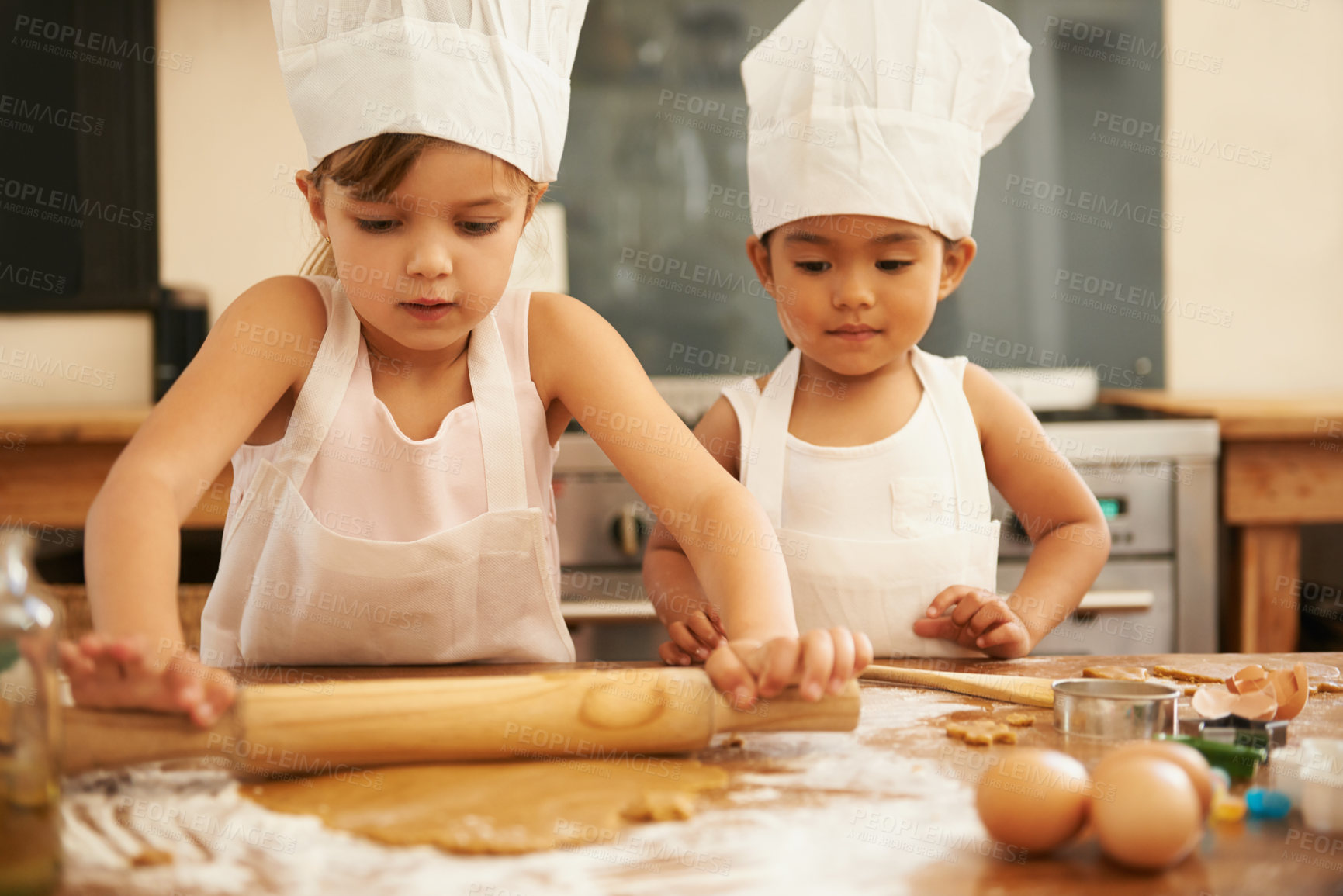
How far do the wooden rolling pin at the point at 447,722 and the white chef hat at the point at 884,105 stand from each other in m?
0.53

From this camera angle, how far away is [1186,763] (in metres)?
0.50

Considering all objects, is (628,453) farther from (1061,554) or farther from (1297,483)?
(1297,483)

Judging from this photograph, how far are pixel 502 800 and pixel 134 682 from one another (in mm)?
202

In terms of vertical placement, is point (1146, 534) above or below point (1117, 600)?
above

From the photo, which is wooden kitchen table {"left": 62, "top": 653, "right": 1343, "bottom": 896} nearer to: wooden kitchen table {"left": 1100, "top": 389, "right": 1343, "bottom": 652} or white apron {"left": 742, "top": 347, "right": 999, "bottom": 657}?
white apron {"left": 742, "top": 347, "right": 999, "bottom": 657}

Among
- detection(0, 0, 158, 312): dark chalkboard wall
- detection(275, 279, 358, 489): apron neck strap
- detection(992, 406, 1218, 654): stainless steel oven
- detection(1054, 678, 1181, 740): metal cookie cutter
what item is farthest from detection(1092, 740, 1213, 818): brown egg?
detection(0, 0, 158, 312): dark chalkboard wall

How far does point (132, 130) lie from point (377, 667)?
1761 millimetres

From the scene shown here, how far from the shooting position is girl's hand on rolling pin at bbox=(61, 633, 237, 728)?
56 cm

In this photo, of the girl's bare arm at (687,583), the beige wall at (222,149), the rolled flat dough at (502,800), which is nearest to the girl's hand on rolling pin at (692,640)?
the girl's bare arm at (687,583)

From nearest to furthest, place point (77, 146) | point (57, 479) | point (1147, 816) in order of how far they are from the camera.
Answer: point (1147, 816) → point (57, 479) → point (77, 146)

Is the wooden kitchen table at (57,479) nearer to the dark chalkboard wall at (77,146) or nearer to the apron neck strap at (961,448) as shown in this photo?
the dark chalkboard wall at (77,146)

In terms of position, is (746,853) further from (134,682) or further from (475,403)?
(475,403)

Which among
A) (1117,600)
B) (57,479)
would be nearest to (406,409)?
(57,479)

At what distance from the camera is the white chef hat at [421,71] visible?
0.80 meters
